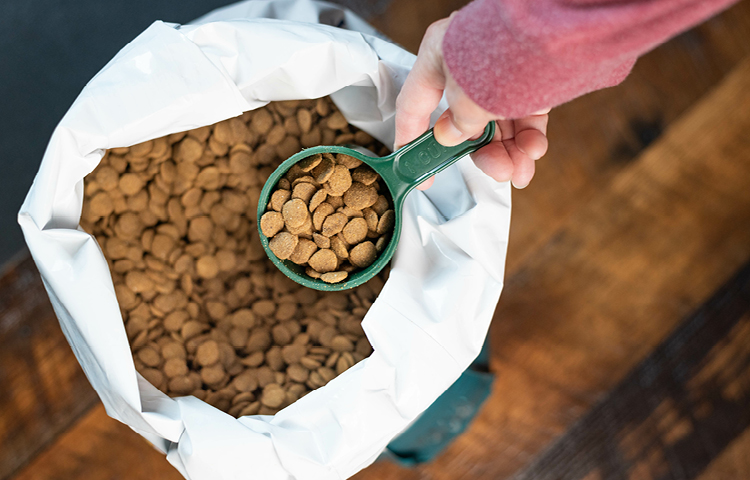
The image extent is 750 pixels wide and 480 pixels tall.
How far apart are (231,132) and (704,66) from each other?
2.78ft

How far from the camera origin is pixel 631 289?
3.18ft

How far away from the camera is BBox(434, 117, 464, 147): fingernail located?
0.54 meters

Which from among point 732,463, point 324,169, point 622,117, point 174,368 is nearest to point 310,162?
point 324,169

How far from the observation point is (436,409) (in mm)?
896

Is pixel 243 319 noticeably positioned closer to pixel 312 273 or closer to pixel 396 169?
pixel 312 273

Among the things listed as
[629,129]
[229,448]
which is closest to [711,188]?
[629,129]

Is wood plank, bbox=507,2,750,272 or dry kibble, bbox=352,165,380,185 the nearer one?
dry kibble, bbox=352,165,380,185

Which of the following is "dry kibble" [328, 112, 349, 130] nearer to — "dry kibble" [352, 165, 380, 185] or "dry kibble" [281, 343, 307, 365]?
"dry kibble" [352, 165, 380, 185]

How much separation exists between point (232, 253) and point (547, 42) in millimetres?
561

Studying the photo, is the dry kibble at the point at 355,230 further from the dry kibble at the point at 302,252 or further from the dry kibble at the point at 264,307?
the dry kibble at the point at 264,307

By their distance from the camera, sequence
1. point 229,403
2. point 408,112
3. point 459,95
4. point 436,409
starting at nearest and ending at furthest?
point 459,95 → point 408,112 → point 229,403 → point 436,409

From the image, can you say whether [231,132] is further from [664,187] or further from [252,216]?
[664,187]

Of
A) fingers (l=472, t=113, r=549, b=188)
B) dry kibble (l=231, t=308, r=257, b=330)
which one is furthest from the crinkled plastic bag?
dry kibble (l=231, t=308, r=257, b=330)

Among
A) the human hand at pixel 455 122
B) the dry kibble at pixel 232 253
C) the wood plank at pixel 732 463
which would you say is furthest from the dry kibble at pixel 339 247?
the wood plank at pixel 732 463
